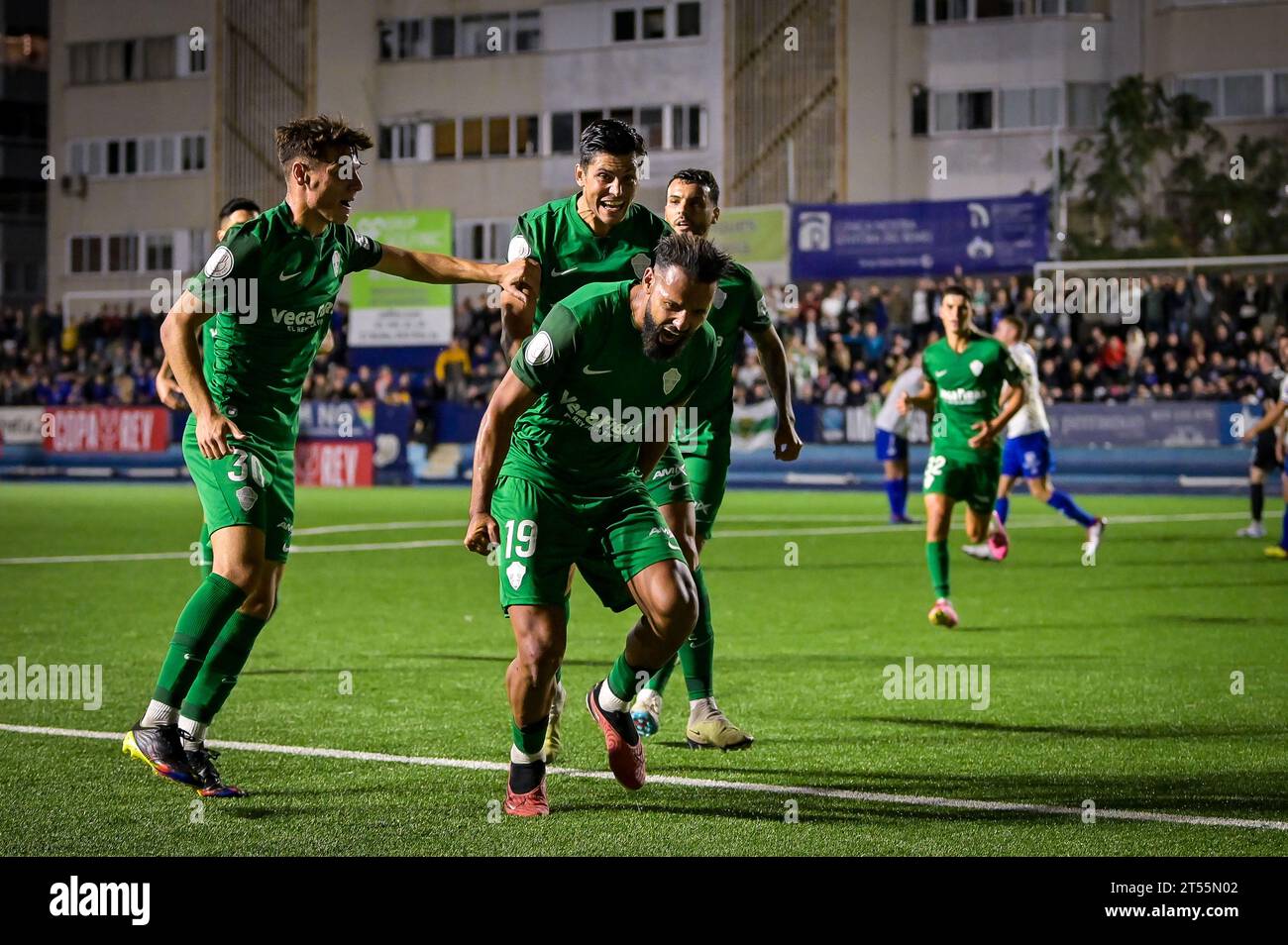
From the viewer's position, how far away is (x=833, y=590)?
14781 mm

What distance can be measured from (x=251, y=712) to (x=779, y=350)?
3104 mm

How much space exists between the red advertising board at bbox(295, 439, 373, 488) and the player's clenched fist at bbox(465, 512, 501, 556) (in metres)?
27.2

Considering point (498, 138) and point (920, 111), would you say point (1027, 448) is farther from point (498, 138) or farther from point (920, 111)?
point (498, 138)

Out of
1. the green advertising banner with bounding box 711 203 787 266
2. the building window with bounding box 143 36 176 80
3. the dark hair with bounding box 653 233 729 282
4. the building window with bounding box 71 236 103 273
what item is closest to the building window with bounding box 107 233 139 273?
the building window with bounding box 71 236 103 273

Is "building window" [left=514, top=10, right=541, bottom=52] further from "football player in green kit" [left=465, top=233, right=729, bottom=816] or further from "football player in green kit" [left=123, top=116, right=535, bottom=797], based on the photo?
"football player in green kit" [left=465, top=233, right=729, bottom=816]

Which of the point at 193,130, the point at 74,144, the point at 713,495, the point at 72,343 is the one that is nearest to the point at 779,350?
the point at 713,495

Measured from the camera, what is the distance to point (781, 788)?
686 cm

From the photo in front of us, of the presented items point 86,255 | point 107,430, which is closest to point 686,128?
point 107,430

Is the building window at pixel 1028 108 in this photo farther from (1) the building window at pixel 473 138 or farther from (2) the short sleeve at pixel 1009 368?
(2) the short sleeve at pixel 1009 368

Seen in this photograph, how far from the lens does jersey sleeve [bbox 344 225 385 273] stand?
7102 millimetres

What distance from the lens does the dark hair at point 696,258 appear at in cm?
597

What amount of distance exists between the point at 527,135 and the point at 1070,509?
114 feet

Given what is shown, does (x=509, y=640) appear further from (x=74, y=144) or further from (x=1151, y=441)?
(x=74, y=144)

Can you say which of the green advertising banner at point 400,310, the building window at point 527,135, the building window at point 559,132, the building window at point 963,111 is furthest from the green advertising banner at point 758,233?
the building window at point 527,135
